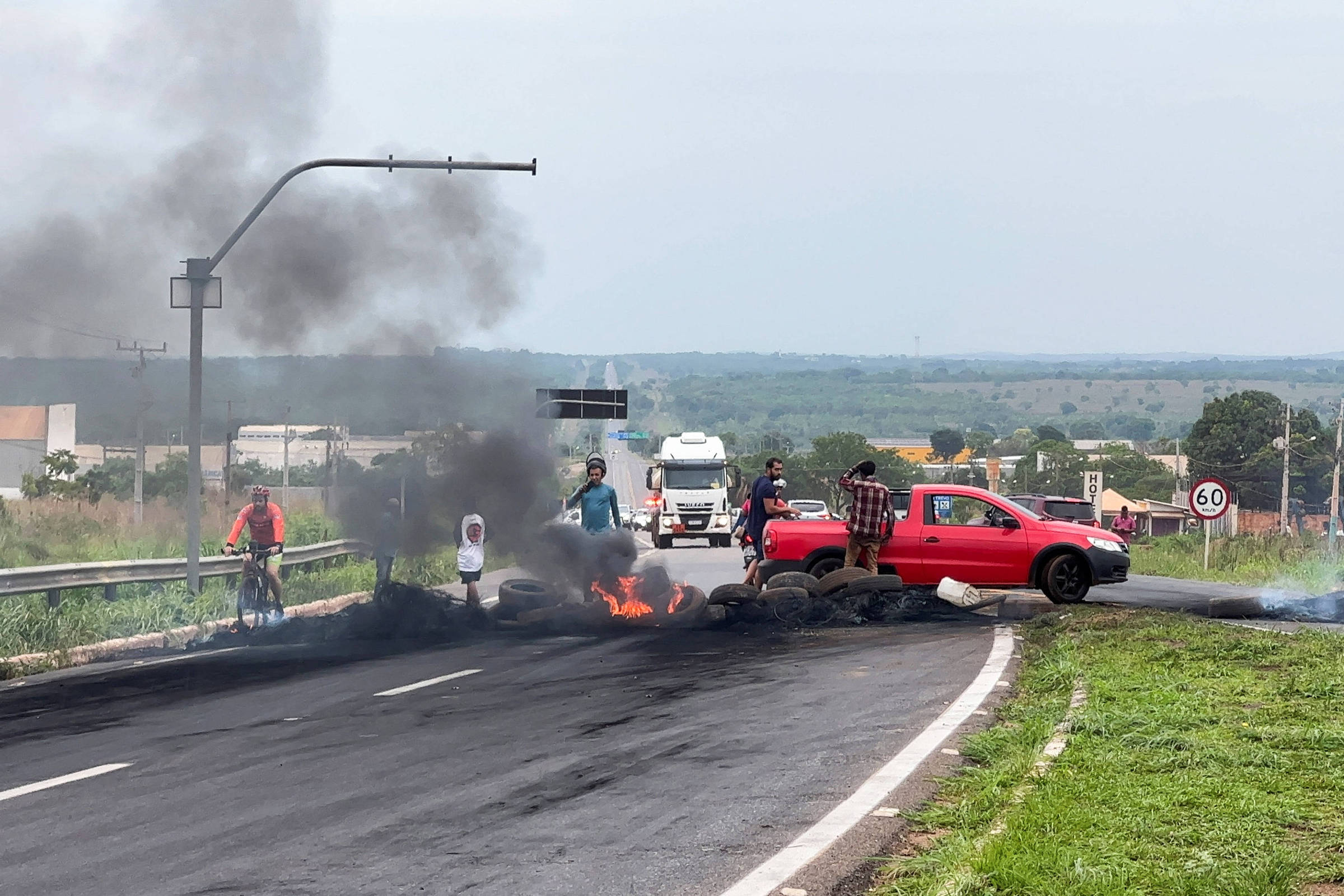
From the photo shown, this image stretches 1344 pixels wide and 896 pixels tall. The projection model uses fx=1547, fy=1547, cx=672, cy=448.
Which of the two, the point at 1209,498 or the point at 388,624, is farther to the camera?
the point at 1209,498

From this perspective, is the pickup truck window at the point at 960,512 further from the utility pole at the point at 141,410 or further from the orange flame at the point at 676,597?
the utility pole at the point at 141,410

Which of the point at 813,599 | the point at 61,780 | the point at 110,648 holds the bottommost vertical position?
the point at 110,648

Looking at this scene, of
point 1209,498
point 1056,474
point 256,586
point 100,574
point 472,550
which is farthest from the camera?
point 1056,474

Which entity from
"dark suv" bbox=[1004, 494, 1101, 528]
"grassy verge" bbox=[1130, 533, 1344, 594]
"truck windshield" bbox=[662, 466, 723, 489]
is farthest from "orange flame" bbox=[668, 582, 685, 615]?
"truck windshield" bbox=[662, 466, 723, 489]

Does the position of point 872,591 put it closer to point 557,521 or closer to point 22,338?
point 557,521

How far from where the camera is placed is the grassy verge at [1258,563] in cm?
2705

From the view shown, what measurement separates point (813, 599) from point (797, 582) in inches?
15.4

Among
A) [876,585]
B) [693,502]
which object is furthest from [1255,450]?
[876,585]

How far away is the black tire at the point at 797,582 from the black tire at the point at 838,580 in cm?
5

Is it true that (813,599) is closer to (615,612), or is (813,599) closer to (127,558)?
(615,612)

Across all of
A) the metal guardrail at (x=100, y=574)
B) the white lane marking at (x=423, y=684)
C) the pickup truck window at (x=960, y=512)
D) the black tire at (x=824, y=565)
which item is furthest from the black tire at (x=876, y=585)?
the metal guardrail at (x=100, y=574)

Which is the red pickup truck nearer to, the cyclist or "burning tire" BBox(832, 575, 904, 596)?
"burning tire" BBox(832, 575, 904, 596)

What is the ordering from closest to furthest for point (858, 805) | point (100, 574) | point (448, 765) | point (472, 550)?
point (858, 805)
point (448, 765)
point (100, 574)
point (472, 550)

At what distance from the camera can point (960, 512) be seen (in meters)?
19.6
